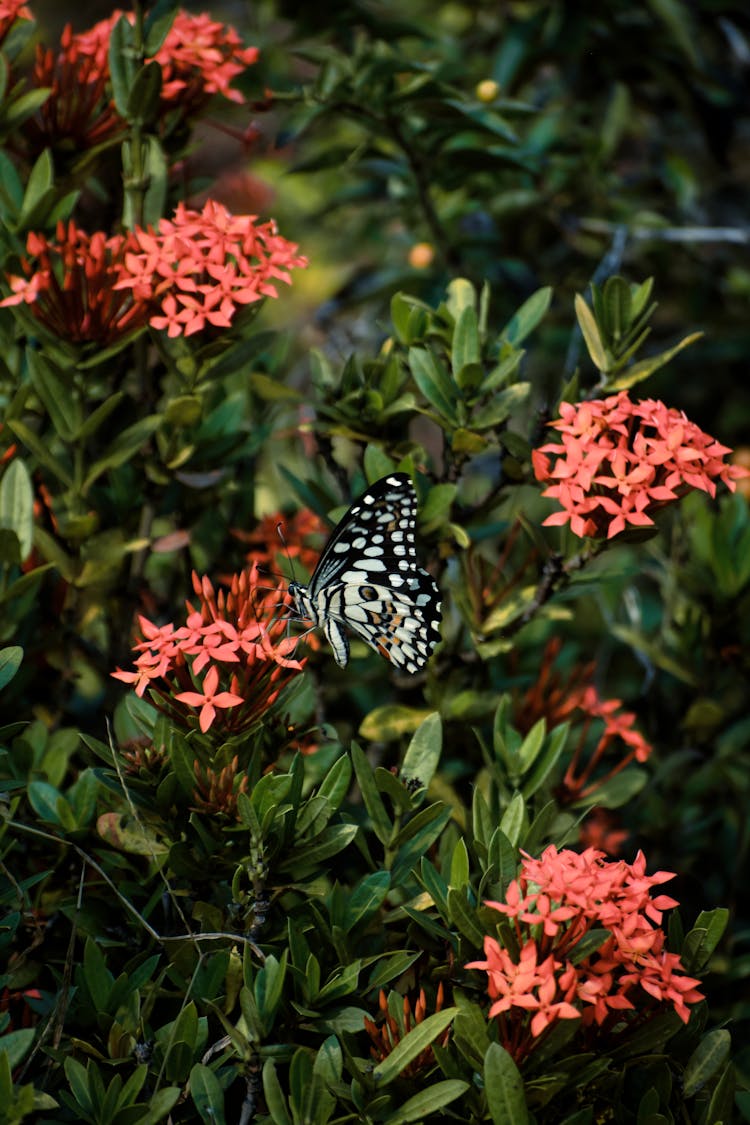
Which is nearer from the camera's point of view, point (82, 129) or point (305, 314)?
point (82, 129)

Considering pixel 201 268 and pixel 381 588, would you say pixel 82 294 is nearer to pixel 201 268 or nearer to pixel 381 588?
pixel 201 268

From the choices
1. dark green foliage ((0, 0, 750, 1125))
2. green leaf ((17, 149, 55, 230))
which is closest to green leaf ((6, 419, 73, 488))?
dark green foliage ((0, 0, 750, 1125))

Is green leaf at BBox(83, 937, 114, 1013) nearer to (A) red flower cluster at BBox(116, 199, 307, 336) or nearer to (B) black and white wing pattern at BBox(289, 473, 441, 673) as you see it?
(B) black and white wing pattern at BBox(289, 473, 441, 673)

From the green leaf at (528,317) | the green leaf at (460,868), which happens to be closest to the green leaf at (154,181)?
the green leaf at (528,317)

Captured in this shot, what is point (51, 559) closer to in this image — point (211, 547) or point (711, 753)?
point (211, 547)

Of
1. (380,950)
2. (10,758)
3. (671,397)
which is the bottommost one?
(671,397)

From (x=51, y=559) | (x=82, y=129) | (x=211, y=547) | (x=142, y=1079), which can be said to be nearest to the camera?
(x=142, y=1079)

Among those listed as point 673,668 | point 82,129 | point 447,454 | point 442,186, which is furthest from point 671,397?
point 82,129

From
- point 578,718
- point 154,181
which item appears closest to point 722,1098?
point 578,718
